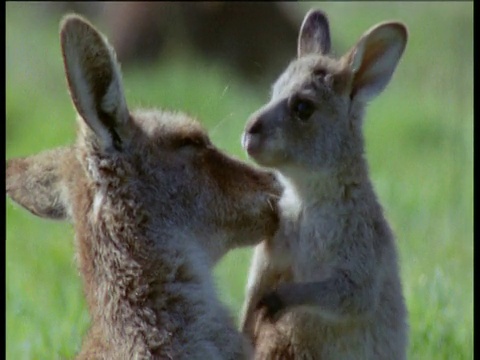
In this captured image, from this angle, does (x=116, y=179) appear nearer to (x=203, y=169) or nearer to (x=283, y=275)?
(x=203, y=169)

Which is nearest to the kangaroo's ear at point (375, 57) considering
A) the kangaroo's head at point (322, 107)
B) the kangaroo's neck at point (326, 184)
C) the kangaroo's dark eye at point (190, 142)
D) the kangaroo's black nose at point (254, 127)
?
the kangaroo's head at point (322, 107)

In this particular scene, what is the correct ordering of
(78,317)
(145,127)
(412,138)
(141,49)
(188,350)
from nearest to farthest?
(188,350), (145,127), (78,317), (412,138), (141,49)

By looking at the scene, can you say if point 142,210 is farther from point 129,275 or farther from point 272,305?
point 272,305

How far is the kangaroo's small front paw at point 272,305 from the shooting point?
204 inches

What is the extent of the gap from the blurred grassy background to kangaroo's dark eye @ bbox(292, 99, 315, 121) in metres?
0.73

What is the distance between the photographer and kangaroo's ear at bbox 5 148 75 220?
548 centimetres

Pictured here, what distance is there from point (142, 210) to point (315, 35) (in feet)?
4.40

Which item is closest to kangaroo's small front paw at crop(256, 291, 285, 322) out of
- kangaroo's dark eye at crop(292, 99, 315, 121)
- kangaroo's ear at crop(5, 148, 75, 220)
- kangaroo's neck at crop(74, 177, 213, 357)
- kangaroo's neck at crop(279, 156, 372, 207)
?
kangaroo's neck at crop(74, 177, 213, 357)

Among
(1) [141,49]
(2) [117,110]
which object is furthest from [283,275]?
(1) [141,49]

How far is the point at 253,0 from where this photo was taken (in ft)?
53.4

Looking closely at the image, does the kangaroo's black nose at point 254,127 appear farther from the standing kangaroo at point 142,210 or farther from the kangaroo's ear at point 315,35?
the kangaroo's ear at point 315,35

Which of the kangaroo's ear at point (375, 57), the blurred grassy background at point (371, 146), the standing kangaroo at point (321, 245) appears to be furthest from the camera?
the blurred grassy background at point (371, 146)

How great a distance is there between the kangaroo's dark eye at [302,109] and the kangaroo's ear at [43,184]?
0.93 metres

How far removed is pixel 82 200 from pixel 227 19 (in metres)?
11.1
